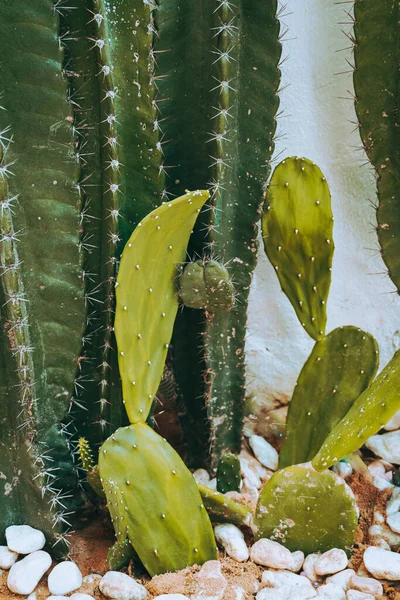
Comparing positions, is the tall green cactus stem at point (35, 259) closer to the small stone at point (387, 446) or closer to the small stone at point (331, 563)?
the small stone at point (331, 563)

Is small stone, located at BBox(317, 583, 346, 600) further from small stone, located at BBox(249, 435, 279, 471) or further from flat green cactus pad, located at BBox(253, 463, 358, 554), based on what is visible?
small stone, located at BBox(249, 435, 279, 471)

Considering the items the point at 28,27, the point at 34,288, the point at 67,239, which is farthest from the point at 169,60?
the point at 34,288

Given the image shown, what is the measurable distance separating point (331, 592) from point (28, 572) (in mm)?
657

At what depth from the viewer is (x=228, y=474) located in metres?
1.73

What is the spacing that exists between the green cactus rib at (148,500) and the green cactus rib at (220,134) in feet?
1.12

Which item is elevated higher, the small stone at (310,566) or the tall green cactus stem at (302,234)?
the tall green cactus stem at (302,234)

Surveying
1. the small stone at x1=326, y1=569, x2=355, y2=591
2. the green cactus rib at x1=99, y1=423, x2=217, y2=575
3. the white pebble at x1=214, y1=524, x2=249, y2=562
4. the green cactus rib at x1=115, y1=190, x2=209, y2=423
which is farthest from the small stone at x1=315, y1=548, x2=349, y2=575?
the green cactus rib at x1=115, y1=190, x2=209, y2=423

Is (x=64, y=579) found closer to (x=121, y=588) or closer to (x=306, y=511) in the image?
(x=121, y=588)

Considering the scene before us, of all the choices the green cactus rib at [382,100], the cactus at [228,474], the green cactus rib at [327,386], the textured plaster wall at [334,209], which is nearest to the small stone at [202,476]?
the cactus at [228,474]

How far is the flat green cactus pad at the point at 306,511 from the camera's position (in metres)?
1.49

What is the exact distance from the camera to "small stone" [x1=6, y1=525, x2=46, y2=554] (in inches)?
59.6

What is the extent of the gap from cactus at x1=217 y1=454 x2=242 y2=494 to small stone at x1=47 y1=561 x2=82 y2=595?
1.44 ft

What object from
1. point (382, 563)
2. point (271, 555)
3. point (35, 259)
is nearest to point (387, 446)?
point (382, 563)

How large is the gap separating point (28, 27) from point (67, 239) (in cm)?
44
